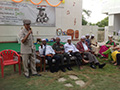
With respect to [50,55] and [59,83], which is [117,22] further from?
[59,83]

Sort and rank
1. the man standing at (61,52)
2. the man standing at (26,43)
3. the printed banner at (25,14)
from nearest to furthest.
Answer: the man standing at (26,43) < the man standing at (61,52) < the printed banner at (25,14)

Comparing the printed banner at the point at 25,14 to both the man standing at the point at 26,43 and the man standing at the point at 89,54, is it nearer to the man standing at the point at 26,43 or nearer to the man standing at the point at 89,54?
the man standing at the point at 89,54

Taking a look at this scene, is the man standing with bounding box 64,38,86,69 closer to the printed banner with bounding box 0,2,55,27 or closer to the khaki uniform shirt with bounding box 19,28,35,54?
the khaki uniform shirt with bounding box 19,28,35,54

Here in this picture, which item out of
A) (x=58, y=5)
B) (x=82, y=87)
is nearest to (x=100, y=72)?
(x=82, y=87)

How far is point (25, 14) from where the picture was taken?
7191mm

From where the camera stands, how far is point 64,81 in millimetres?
3664

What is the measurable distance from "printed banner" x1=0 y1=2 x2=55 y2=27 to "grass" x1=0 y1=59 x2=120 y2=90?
3430 mm

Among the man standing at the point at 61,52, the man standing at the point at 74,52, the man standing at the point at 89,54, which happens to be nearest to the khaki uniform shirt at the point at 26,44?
the man standing at the point at 61,52

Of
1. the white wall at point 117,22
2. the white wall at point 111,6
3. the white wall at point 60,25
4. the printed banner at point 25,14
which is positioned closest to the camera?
the printed banner at point 25,14

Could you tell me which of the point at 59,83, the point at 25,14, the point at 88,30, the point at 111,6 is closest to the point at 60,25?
the point at 25,14

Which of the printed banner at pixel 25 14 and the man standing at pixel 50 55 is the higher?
the printed banner at pixel 25 14

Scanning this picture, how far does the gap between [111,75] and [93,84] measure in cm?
107

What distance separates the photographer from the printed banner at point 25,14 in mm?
6692

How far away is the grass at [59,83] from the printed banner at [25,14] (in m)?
3.43
